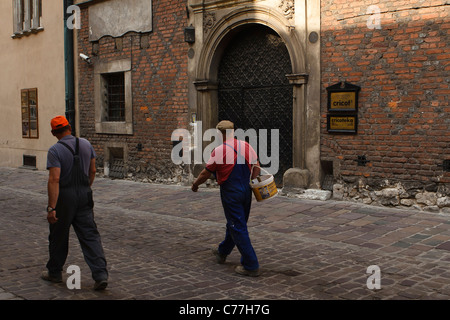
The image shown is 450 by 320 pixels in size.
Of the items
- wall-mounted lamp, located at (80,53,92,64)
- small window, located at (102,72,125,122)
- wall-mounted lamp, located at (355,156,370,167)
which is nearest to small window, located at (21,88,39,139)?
wall-mounted lamp, located at (80,53,92,64)

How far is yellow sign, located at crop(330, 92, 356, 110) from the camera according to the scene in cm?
890

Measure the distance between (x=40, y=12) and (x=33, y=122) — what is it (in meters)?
3.55

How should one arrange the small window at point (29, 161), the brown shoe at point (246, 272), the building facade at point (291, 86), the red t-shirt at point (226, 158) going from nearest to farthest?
the brown shoe at point (246, 272), the red t-shirt at point (226, 158), the building facade at point (291, 86), the small window at point (29, 161)

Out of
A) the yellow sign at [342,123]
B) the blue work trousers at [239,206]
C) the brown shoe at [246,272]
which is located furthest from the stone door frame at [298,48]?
the brown shoe at [246,272]

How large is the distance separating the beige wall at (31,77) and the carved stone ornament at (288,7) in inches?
315

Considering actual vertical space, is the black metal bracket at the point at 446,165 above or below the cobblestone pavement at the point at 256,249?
above

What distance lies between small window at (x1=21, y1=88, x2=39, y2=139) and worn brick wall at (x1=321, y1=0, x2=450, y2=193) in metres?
10.8

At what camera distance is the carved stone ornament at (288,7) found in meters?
9.77

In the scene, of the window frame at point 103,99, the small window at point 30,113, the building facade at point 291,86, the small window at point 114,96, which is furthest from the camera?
the small window at point 30,113

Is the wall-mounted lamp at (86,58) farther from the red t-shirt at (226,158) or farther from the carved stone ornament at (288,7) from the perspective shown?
the red t-shirt at (226,158)

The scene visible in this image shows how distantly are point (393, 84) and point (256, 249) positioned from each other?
3.93 meters

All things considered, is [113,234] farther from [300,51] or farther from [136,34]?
[136,34]

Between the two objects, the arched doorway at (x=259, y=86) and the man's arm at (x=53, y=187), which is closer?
the man's arm at (x=53, y=187)

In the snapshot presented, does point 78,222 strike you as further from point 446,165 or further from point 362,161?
point 446,165
